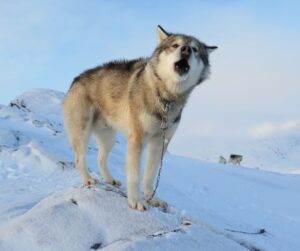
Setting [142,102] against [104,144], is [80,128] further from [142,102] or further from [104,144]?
[142,102]

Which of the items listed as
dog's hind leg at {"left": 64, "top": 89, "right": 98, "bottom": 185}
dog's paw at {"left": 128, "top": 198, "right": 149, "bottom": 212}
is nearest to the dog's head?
dog's paw at {"left": 128, "top": 198, "right": 149, "bottom": 212}

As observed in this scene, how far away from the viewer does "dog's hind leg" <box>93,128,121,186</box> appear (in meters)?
8.09

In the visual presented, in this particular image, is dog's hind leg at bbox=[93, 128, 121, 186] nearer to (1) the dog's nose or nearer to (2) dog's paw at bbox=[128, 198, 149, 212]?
(2) dog's paw at bbox=[128, 198, 149, 212]

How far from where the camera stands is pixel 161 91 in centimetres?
667

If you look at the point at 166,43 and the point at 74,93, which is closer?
the point at 166,43

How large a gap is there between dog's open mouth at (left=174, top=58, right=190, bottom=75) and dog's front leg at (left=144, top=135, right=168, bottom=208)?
947 mm

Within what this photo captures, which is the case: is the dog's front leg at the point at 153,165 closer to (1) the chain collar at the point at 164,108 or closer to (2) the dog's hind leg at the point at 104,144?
(1) the chain collar at the point at 164,108

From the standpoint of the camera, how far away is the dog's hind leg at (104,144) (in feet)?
26.6

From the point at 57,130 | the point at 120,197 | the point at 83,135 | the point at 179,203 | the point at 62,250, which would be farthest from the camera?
the point at 57,130

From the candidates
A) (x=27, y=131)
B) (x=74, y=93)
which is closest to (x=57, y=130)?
(x=27, y=131)

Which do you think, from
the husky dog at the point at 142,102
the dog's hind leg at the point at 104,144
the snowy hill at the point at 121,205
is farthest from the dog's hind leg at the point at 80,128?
the snowy hill at the point at 121,205

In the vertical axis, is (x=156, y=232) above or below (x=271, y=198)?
above

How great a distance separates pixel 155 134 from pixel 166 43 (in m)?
1.13

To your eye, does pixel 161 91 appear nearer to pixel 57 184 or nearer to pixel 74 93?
pixel 74 93
